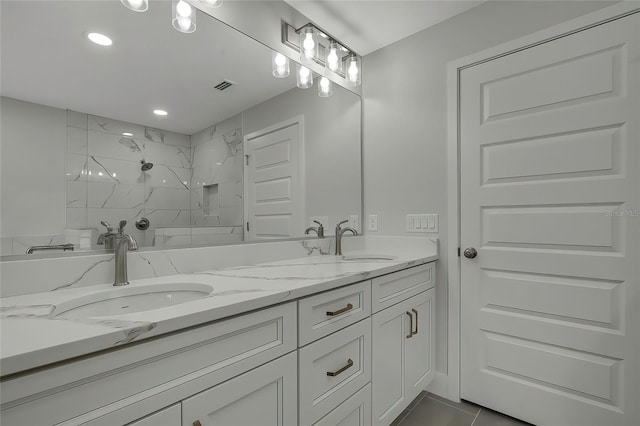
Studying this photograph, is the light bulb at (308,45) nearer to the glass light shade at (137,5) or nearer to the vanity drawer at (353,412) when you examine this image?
the glass light shade at (137,5)

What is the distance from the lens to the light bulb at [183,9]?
125 cm

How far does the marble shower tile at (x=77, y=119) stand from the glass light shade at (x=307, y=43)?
4.06 feet

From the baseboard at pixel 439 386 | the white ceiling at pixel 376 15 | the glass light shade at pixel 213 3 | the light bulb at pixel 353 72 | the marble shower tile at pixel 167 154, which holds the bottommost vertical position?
the baseboard at pixel 439 386

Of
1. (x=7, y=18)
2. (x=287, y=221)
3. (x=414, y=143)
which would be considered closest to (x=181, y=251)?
(x=287, y=221)

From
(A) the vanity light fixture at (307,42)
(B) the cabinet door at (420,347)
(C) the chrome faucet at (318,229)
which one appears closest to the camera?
(B) the cabinet door at (420,347)

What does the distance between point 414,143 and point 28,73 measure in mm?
1846

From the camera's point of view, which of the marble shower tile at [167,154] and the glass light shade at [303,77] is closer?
the marble shower tile at [167,154]

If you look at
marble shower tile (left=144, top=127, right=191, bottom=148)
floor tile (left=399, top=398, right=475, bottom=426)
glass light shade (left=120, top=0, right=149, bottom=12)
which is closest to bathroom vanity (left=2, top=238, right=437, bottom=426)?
floor tile (left=399, top=398, right=475, bottom=426)

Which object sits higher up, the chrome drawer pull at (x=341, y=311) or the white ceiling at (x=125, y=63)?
the white ceiling at (x=125, y=63)

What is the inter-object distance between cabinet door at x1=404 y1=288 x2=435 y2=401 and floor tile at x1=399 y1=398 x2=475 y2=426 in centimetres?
14

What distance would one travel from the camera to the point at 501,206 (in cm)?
165

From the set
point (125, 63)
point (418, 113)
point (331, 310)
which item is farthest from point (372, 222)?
point (125, 63)

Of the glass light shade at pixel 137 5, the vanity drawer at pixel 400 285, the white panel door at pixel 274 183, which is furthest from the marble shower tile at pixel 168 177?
the vanity drawer at pixel 400 285

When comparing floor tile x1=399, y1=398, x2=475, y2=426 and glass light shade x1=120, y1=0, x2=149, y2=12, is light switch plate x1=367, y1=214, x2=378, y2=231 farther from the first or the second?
glass light shade x1=120, y1=0, x2=149, y2=12
